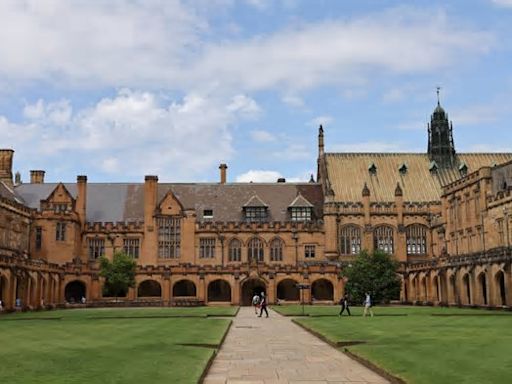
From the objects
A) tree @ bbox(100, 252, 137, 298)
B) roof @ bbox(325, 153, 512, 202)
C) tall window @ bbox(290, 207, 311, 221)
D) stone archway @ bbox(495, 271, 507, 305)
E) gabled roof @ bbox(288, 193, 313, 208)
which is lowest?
stone archway @ bbox(495, 271, 507, 305)

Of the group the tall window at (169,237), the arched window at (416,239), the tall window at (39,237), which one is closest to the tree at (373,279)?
the arched window at (416,239)

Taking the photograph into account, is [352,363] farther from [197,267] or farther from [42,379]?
[197,267]

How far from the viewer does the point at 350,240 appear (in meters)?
83.0

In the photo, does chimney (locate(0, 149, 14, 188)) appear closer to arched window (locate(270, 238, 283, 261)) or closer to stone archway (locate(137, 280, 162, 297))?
stone archway (locate(137, 280, 162, 297))

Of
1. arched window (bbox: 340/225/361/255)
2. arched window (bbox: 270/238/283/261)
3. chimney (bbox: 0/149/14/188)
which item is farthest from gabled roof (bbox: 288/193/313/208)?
chimney (bbox: 0/149/14/188)

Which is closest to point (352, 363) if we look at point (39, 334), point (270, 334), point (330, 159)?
point (270, 334)

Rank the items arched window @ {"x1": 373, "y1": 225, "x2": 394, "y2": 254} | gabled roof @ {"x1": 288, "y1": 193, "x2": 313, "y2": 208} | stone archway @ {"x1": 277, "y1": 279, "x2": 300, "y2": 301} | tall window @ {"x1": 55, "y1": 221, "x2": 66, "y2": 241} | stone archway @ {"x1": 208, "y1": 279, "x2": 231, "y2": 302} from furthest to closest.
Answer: gabled roof @ {"x1": 288, "y1": 193, "x2": 313, "y2": 208} → arched window @ {"x1": 373, "y1": 225, "x2": 394, "y2": 254} → stone archway @ {"x1": 208, "y1": 279, "x2": 231, "y2": 302} → stone archway @ {"x1": 277, "y1": 279, "x2": 300, "y2": 301} → tall window @ {"x1": 55, "y1": 221, "x2": 66, "y2": 241}

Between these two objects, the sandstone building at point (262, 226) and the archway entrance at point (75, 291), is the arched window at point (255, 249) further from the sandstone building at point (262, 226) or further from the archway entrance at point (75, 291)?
the archway entrance at point (75, 291)

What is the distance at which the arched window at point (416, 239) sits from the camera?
8344 cm

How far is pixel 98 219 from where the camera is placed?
83.0m

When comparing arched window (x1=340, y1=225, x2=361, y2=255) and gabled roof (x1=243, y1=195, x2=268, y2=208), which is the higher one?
gabled roof (x1=243, y1=195, x2=268, y2=208)

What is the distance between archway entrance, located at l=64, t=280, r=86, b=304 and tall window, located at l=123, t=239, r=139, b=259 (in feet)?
22.2

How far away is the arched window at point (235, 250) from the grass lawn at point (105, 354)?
50.4 metres

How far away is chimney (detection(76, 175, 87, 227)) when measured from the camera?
265ft
